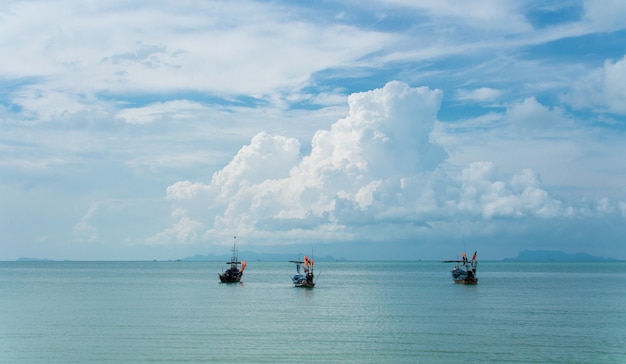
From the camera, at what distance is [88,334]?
163 ft

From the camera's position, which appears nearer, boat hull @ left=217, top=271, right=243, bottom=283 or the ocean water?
the ocean water

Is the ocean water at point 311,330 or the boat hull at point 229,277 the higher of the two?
the boat hull at point 229,277

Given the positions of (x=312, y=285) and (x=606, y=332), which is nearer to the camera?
(x=606, y=332)

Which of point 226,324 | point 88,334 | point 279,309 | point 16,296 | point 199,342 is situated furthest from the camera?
point 16,296

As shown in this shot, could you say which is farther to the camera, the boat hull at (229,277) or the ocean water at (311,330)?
the boat hull at (229,277)

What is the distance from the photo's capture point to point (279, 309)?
6950cm

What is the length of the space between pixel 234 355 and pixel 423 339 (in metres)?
14.7

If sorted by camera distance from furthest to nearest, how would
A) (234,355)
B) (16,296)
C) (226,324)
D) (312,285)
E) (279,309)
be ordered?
(312,285), (16,296), (279,309), (226,324), (234,355)

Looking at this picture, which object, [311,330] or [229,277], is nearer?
[311,330]

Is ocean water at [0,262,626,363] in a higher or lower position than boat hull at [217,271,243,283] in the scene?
lower

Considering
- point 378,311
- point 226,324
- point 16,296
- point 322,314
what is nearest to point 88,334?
point 226,324

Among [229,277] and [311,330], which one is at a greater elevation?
[229,277]

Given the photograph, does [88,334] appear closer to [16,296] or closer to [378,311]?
[378,311]

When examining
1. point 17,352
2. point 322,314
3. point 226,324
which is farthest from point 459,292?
point 17,352
